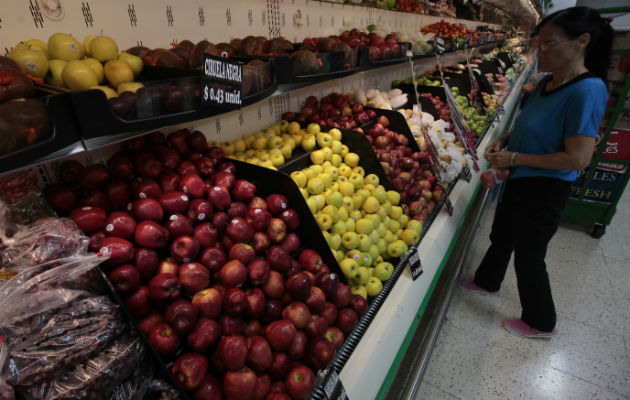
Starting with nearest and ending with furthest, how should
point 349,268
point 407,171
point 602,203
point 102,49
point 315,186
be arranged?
point 102,49 → point 349,268 → point 315,186 → point 407,171 → point 602,203

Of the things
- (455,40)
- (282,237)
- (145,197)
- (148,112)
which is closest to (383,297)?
(282,237)

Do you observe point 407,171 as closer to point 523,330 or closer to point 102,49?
point 523,330

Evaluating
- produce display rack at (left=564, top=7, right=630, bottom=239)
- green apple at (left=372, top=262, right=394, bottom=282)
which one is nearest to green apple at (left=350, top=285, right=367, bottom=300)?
green apple at (left=372, top=262, right=394, bottom=282)

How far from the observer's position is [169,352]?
0.98 metres

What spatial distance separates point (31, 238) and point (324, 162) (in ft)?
4.95

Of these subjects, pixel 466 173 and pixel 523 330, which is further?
pixel 466 173

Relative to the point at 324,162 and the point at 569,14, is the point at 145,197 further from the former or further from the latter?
the point at 569,14

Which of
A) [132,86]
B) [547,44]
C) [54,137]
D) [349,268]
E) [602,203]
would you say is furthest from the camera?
[602,203]

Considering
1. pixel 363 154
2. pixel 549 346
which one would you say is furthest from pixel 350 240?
pixel 549 346

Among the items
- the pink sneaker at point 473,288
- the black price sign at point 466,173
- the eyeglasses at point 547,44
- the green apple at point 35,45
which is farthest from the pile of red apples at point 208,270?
the black price sign at point 466,173

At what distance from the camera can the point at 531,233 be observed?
2.07 m

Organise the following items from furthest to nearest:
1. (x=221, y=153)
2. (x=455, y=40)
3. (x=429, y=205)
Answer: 1. (x=455, y=40)
2. (x=429, y=205)
3. (x=221, y=153)

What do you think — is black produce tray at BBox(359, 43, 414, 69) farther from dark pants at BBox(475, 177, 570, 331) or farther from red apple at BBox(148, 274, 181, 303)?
red apple at BBox(148, 274, 181, 303)

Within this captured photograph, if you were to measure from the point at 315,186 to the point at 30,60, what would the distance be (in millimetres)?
1245
